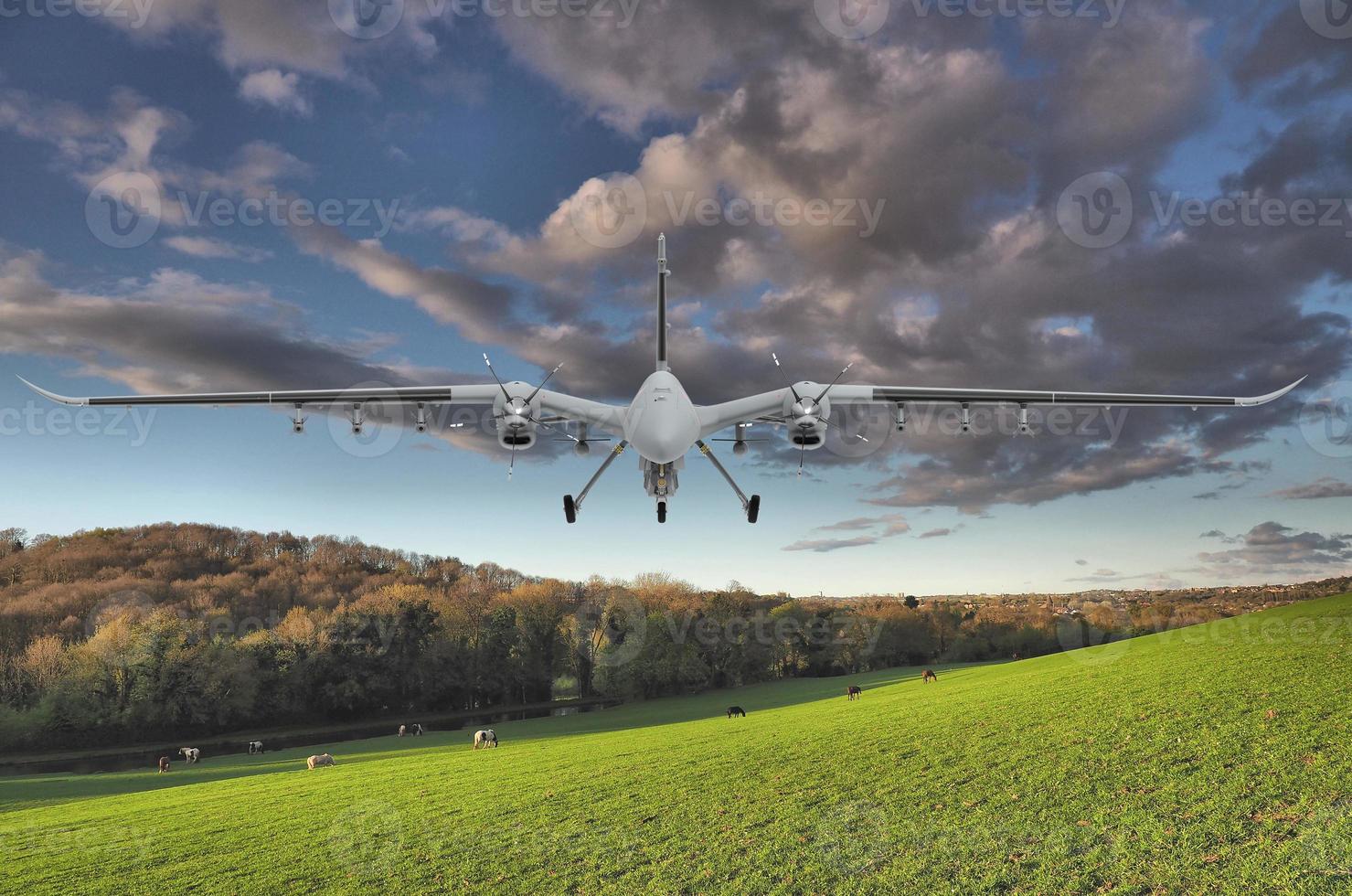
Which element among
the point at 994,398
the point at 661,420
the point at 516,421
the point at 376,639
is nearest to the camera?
the point at 661,420

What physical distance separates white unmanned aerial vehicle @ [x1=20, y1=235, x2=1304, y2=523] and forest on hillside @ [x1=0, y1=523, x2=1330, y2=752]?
43291 mm

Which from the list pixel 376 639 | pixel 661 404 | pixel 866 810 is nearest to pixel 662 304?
pixel 661 404

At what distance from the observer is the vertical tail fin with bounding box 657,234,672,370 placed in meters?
9.61

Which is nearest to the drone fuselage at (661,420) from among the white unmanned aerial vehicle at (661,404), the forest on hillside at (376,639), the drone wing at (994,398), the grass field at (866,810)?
the white unmanned aerial vehicle at (661,404)

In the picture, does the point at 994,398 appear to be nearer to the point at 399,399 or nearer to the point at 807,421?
the point at 807,421

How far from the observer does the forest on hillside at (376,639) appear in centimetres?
5284

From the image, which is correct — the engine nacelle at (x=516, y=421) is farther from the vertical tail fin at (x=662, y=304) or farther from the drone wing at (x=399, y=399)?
the vertical tail fin at (x=662, y=304)

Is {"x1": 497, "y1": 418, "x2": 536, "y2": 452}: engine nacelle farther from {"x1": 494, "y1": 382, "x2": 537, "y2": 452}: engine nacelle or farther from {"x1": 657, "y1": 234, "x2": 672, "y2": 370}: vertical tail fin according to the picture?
{"x1": 657, "y1": 234, "x2": 672, "y2": 370}: vertical tail fin

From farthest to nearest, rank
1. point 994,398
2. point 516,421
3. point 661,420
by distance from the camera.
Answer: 1. point 994,398
2. point 516,421
3. point 661,420

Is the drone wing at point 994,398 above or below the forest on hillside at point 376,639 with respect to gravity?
above

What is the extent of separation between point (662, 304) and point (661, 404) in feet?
7.24

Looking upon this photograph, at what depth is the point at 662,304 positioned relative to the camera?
32.6 feet

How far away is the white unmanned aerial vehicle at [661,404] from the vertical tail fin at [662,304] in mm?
13

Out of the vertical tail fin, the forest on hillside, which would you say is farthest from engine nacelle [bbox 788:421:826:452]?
the forest on hillside
